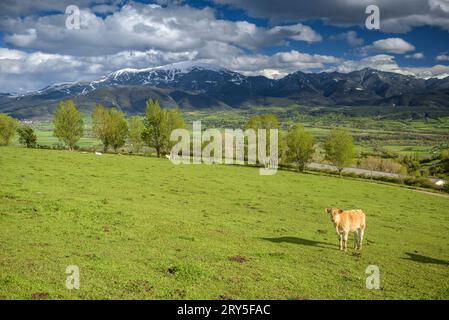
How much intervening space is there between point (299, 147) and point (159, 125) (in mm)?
38249

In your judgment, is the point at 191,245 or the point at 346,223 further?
the point at 346,223

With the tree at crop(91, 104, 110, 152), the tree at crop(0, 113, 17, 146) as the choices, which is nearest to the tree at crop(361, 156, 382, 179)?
the tree at crop(91, 104, 110, 152)

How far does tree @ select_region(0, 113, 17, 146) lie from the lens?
101 metres

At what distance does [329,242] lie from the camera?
24641mm

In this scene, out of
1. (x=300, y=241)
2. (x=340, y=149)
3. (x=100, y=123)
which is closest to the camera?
(x=300, y=241)

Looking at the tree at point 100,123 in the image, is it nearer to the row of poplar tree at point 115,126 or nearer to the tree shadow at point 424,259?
the row of poplar tree at point 115,126

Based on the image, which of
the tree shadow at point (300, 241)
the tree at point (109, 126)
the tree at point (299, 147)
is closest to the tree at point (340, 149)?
the tree at point (299, 147)

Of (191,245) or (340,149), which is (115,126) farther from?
(191,245)

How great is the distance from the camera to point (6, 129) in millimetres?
101125

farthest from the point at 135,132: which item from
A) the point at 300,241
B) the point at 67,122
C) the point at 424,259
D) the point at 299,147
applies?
the point at 424,259

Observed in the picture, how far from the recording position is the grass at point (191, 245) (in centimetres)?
1466

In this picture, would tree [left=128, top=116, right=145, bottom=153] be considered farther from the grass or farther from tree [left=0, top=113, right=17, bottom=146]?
the grass
